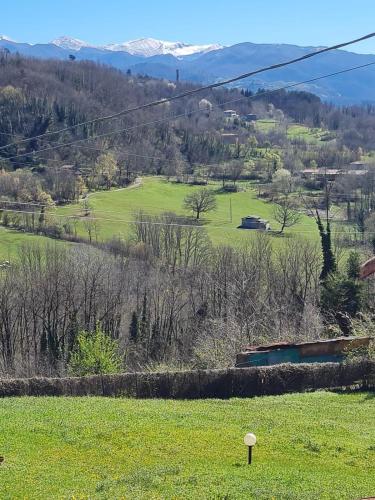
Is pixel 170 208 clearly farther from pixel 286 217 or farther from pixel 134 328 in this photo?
pixel 134 328

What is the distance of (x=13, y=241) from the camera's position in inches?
2761

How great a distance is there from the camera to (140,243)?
71.2 metres

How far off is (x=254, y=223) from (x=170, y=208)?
13.9 metres

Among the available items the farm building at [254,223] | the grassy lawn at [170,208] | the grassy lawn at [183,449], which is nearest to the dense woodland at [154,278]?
the grassy lawn at [170,208]

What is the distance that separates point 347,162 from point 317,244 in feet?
274

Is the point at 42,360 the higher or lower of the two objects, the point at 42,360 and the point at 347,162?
the lower

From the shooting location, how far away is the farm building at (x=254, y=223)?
86.7 m

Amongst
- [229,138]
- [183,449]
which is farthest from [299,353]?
[229,138]

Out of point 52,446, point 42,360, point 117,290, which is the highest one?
point 52,446

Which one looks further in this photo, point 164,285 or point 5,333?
point 164,285

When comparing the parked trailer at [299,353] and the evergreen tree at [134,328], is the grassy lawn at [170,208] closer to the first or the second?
the evergreen tree at [134,328]

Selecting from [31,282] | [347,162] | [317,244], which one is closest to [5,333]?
[31,282]

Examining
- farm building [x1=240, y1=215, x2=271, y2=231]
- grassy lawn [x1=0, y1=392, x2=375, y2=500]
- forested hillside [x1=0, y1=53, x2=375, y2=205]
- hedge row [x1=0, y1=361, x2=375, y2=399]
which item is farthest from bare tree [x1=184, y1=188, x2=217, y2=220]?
grassy lawn [x1=0, y1=392, x2=375, y2=500]

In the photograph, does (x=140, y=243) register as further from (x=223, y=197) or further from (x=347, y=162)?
(x=347, y=162)
